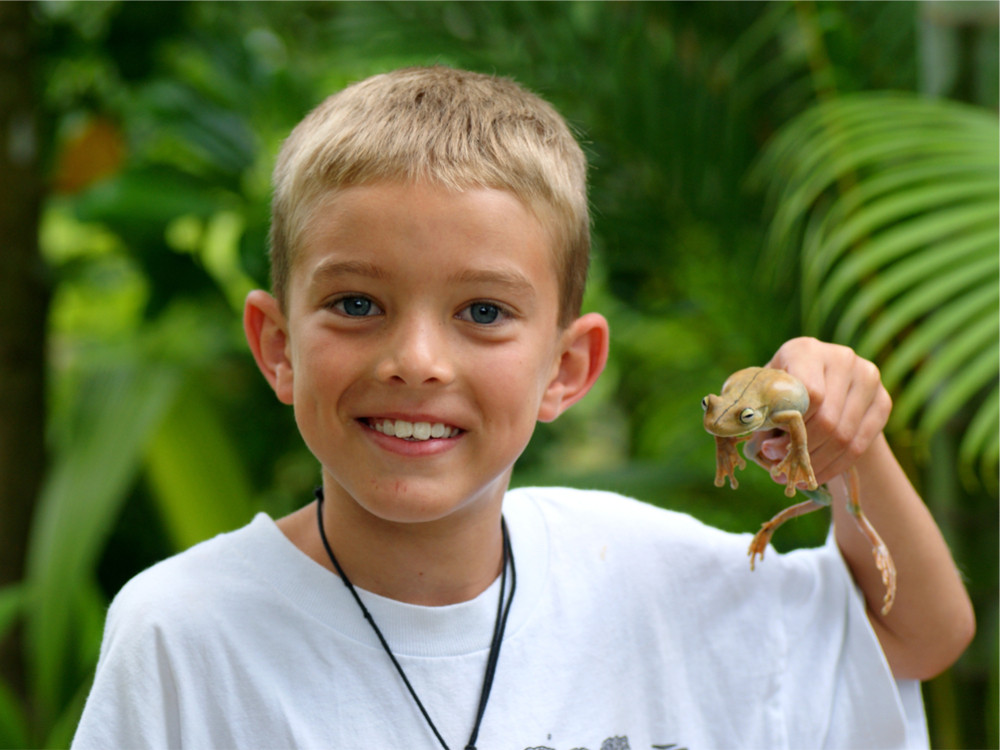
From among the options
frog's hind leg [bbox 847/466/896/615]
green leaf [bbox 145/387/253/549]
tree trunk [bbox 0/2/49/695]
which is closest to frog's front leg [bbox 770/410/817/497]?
frog's hind leg [bbox 847/466/896/615]

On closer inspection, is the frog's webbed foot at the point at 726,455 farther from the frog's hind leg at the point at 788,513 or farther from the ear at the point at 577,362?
the ear at the point at 577,362

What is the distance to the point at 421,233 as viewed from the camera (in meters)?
0.79

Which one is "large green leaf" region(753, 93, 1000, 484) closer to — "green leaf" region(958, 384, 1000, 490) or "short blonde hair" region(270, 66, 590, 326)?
"green leaf" region(958, 384, 1000, 490)

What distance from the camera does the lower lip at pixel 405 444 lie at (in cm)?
82

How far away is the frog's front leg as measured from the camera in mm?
709

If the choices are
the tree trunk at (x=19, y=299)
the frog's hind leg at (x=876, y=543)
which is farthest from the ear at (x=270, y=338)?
the tree trunk at (x=19, y=299)

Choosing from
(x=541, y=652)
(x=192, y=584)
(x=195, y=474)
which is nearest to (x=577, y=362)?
(x=541, y=652)

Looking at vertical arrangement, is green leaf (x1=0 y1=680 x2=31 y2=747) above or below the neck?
below

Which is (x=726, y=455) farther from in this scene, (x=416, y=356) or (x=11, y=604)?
(x=11, y=604)

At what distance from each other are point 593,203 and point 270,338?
104 centimetres

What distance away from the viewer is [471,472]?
85 cm

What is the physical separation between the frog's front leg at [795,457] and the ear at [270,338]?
0.45 m

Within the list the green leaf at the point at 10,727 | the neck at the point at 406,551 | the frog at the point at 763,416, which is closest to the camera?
the frog at the point at 763,416

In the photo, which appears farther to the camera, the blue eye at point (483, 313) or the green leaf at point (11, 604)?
the green leaf at point (11, 604)
